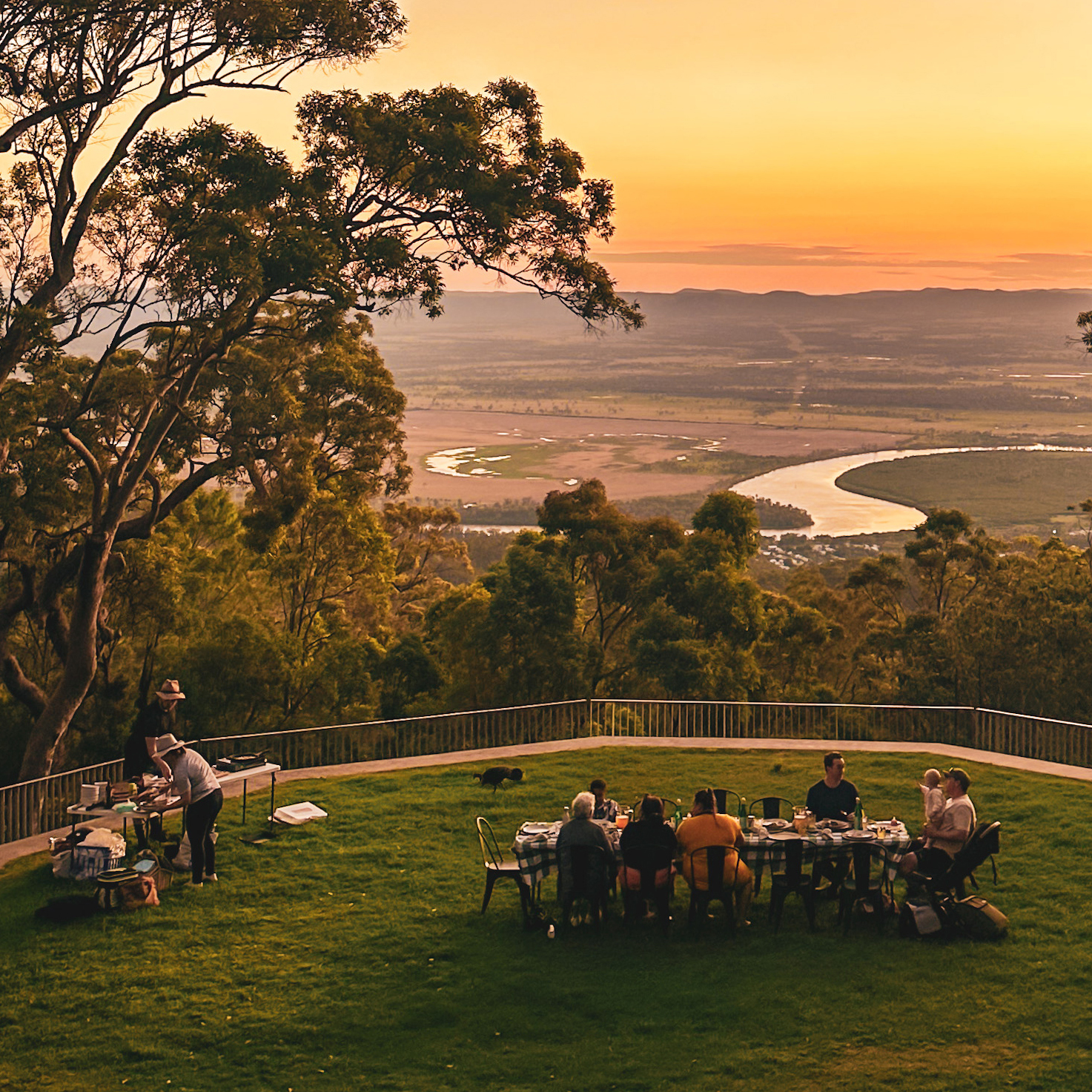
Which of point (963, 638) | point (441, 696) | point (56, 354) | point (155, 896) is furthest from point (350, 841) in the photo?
point (963, 638)

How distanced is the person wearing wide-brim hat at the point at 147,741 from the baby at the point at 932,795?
778cm

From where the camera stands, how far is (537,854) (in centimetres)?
1081

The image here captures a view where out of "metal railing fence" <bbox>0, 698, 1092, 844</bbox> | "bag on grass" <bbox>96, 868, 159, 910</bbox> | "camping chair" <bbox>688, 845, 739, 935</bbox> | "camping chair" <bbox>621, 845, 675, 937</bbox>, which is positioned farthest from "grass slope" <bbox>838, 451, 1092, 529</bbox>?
"bag on grass" <bbox>96, 868, 159, 910</bbox>

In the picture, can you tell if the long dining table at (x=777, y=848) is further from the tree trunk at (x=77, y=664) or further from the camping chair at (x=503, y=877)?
the tree trunk at (x=77, y=664)

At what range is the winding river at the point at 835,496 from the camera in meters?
140

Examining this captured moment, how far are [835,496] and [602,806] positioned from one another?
15744cm

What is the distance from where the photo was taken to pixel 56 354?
21.5m

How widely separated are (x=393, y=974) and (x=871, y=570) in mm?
39479

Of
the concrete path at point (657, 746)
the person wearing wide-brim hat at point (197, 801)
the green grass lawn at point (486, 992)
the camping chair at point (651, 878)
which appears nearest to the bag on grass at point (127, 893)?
the green grass lawn at point (486, 992)

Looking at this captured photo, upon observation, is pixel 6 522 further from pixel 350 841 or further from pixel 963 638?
pixel 963 638

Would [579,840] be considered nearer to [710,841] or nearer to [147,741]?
[710,841]

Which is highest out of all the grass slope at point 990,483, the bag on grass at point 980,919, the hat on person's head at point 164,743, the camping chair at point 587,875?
the grass slope at point 990,483

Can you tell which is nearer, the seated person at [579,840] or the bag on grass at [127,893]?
the seated person at [579,840]

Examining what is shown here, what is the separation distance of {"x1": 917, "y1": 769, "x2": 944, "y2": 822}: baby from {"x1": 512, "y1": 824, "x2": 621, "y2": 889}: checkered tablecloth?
2926 mm
